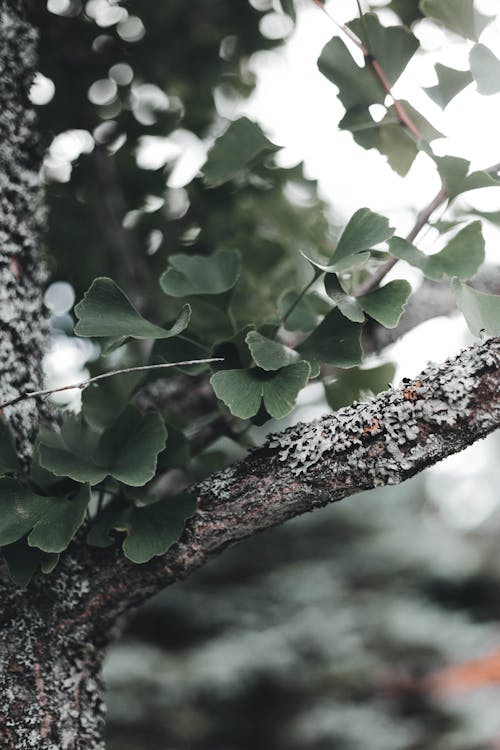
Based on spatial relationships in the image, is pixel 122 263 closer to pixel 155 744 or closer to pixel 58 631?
pixel 58 631

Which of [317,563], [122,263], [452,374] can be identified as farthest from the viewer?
[317,563]

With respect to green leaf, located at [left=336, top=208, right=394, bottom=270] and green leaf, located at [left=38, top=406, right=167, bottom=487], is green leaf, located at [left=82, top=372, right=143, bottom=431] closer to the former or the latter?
green leaf, located at [left=38, top=406, right=167, bottom=487]

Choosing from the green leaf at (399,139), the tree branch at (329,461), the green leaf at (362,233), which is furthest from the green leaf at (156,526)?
the green leaf at (399,139)

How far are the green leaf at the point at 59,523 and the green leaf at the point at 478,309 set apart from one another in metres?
0.30

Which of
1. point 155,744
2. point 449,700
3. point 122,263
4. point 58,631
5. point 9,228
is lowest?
point 155,744

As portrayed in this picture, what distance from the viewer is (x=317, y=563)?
2.01 meters

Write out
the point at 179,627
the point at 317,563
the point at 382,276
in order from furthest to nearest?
the point at 317,563, the point at 179,627, the point at 382,276

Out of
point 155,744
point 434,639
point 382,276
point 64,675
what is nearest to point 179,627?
point 155,744

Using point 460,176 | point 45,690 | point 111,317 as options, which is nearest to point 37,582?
point 45,690

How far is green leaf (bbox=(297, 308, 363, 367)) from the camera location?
510mm

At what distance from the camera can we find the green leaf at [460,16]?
1.81 feet

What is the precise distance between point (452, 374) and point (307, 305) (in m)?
0.20

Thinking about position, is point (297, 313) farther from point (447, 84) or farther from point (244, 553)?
point (244, 553)

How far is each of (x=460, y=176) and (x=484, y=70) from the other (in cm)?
9
